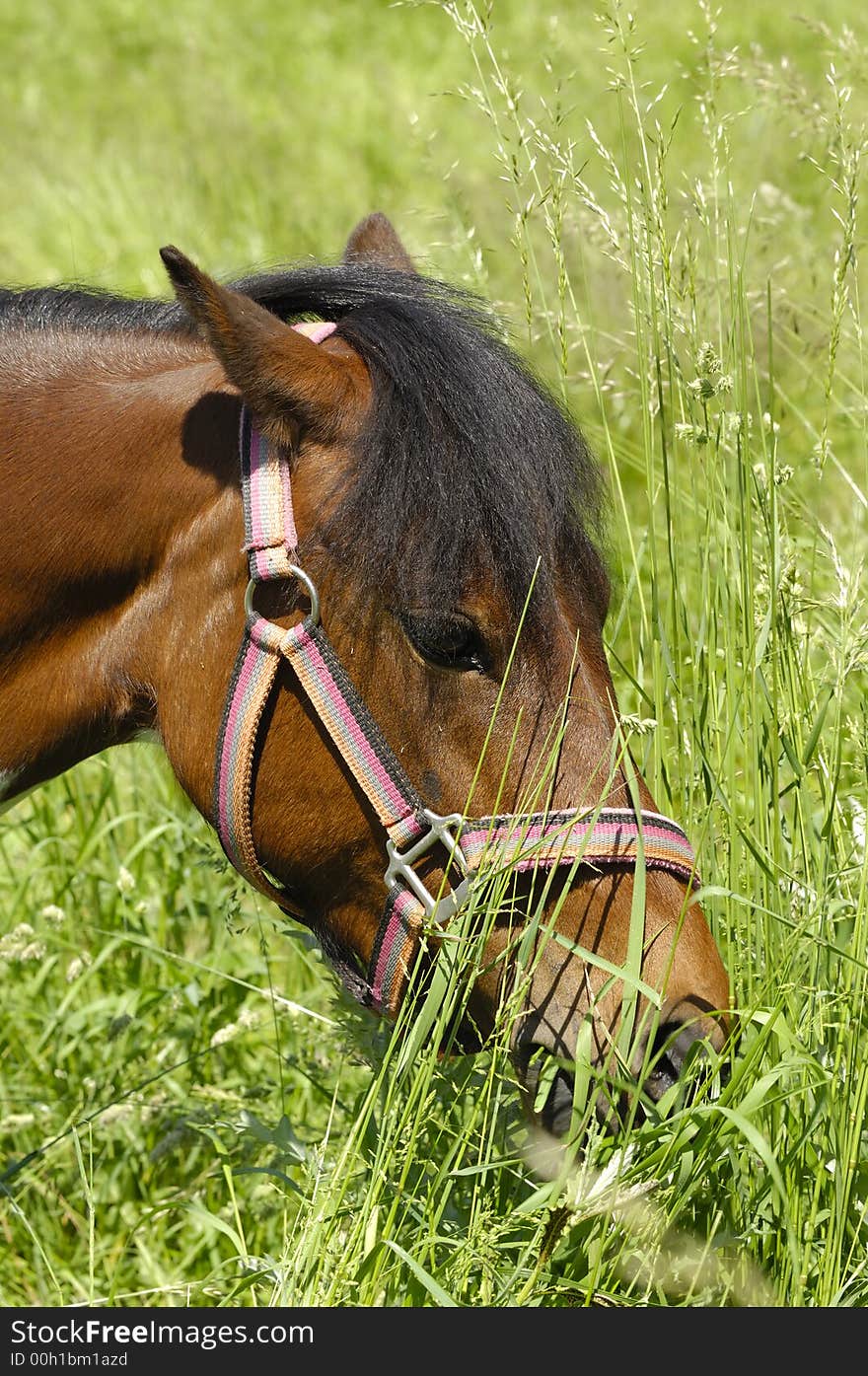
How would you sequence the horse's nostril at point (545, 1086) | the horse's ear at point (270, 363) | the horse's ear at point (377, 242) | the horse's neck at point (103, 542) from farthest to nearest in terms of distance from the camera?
the horse's ear at point (377, 242) < the horse's neck at point (103, 542) < the horse's nostril at point (545, 1086) < the horse's ear at point (270, 363)

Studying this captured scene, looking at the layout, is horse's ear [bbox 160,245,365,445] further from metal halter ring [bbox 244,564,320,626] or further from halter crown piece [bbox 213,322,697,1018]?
metal halter ring [bbox 244,564,320,626]

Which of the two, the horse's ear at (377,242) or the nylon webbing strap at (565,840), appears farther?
the horse's ear at (377,242)

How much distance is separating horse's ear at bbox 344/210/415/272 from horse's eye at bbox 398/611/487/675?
3.26 feet

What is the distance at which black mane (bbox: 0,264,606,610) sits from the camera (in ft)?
6.90

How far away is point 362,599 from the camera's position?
215 cm

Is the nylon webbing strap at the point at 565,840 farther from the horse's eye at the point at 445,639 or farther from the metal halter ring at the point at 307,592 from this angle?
the metal halter ring at the point at 307,592

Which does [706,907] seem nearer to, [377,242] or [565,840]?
[565,840]

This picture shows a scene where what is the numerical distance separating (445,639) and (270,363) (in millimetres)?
515

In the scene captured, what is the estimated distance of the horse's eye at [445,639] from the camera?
2.11m

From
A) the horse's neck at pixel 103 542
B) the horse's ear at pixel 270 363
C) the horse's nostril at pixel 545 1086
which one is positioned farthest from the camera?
the horse's neck at pixel 103 542

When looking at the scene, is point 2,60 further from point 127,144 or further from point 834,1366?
point 834,1366

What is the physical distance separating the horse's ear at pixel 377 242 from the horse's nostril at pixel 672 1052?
1.61 metres

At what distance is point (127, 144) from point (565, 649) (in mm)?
7986

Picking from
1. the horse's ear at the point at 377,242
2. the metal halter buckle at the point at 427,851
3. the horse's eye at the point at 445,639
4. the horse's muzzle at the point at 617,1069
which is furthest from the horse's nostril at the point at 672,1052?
the horse's ear at the point at 377,242
